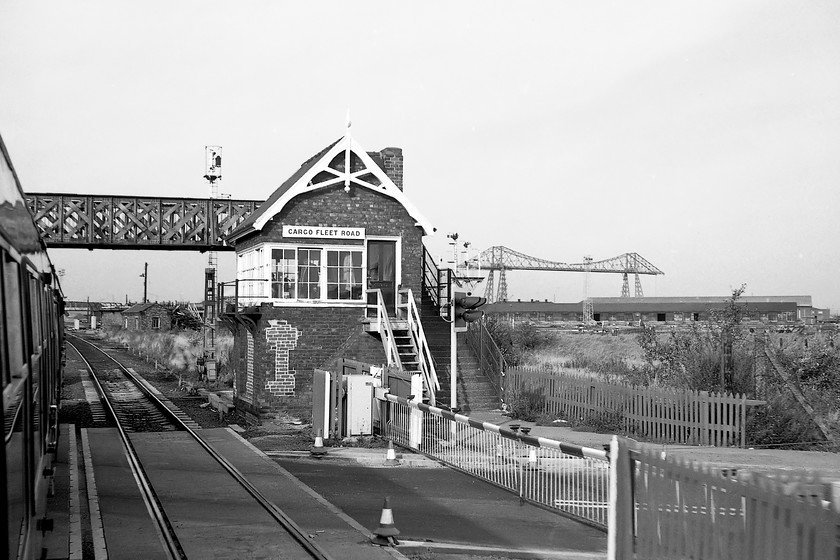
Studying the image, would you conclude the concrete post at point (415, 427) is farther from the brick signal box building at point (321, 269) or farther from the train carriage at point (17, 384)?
the train carriage at point (17, 384)

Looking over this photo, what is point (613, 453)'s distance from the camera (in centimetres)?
648

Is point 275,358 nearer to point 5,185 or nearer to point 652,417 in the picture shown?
point 652,417

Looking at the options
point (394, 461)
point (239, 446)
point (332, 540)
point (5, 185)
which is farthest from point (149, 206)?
point (5, 185)

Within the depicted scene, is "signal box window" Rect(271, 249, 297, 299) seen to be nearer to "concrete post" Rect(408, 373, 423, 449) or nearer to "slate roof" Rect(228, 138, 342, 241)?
"slate roof" Rect(228, 138, 342, 241)

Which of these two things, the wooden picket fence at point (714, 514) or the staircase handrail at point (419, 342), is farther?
the staircase handrail at point (419, 342)

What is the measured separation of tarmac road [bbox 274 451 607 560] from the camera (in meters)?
8.34

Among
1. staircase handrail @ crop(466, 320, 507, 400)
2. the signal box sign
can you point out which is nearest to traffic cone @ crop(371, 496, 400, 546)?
the signal box sign

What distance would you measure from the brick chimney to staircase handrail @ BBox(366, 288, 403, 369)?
3383 millimetres

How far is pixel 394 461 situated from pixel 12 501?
9.14 m

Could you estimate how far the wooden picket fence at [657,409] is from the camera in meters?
15.4

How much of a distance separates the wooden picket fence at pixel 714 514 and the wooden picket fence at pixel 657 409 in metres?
9.78

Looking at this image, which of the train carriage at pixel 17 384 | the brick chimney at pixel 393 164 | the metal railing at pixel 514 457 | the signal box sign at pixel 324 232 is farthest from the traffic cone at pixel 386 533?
the brick chimney at pixel 393 164

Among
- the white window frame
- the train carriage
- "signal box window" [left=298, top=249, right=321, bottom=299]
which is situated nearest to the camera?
the train carriage

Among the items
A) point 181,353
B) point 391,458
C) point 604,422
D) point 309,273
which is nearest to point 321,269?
point 309,273
